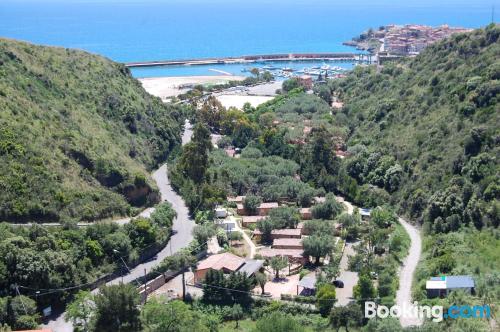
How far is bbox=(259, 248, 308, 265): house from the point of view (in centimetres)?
3481

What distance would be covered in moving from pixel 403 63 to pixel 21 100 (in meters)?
47.2

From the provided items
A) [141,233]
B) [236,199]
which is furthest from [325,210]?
[141,233]

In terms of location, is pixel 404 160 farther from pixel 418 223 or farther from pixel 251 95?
pixel 251 95

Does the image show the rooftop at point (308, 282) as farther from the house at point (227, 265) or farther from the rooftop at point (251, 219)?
the rooftop at point (251, 219)

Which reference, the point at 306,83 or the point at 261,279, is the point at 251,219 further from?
the point at 306,83

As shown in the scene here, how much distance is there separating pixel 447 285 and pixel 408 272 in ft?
16.2

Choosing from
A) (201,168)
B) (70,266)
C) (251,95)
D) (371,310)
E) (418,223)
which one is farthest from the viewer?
(251,95)

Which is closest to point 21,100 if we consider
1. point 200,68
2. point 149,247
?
point 149,247

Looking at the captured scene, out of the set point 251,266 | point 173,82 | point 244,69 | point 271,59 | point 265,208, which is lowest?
point 251,266

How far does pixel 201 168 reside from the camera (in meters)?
43.0

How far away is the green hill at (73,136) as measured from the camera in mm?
34875

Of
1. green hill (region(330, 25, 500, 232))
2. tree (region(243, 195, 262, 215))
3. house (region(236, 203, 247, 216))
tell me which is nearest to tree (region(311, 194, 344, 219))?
tree (region(243, 195, 262, 215))

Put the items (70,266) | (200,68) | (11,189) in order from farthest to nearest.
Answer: (200,68)
(11,189)
(70,266)

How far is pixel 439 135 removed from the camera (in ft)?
152
